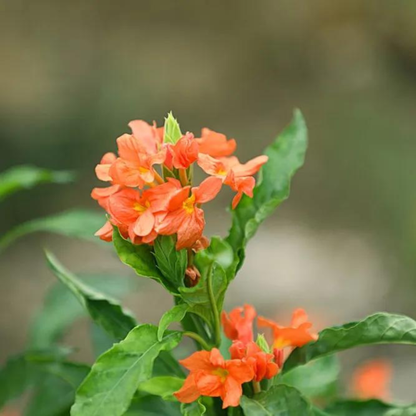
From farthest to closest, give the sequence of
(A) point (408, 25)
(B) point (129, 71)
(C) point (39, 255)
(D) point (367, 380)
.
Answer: (A) point (408, 25) → (B) point (129, 71) → (C) point (39, 255) → (D) point (367, 380)

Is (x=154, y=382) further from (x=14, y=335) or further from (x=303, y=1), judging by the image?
(x=303, y=1)

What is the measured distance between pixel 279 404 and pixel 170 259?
0.69ft

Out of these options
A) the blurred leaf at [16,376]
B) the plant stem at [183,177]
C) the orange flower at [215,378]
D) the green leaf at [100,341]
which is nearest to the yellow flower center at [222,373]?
the orange flower at [215,378]

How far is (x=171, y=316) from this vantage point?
2.70 ft

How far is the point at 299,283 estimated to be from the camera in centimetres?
422

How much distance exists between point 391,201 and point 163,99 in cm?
197

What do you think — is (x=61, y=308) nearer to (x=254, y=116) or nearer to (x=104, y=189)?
(x=104, y=189)

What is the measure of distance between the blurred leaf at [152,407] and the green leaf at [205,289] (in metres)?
0.15

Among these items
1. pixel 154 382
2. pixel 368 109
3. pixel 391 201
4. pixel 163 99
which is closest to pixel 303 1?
pixel 368 109

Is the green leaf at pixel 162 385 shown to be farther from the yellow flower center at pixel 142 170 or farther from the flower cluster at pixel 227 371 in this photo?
the yellow flower center at pixel 142 170

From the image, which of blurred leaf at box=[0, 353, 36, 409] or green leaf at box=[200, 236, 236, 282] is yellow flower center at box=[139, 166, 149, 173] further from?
blurred leaf at box=[0, 353, 36, 409]

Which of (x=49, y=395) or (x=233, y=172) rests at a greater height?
(x=233, y=172)

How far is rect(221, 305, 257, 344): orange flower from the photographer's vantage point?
0.92 m

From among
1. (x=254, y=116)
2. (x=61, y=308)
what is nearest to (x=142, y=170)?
(x=61, y=308)
